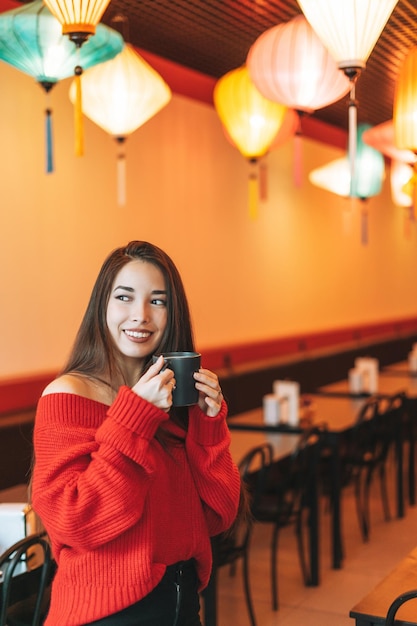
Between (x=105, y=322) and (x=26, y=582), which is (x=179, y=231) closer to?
(x=26, y=582)

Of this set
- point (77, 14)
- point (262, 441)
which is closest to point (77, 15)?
point (77, 14)

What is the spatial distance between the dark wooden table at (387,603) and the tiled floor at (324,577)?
1218 millimetres

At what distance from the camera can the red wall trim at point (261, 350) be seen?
191 inches

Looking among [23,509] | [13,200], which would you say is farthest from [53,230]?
[23,509]

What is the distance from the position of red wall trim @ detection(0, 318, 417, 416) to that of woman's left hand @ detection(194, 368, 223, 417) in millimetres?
3136

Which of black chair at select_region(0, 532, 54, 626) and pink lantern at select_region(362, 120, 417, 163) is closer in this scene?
black chair at select_region(0, 532, 54, 626)

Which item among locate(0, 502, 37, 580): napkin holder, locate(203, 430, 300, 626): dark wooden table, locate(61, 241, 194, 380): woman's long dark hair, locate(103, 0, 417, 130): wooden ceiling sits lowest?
locate(203, 430, 300, 626): dark wooden table

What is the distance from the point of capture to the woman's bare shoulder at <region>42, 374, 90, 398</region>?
1.68m

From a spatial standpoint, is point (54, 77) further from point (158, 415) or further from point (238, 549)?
point (158, 415)

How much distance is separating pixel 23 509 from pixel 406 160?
4.91 meters

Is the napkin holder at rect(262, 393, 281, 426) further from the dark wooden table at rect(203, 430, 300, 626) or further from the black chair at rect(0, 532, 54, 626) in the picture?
the black chair at rect(0, 532, 54, 626)

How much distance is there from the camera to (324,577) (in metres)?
4.70

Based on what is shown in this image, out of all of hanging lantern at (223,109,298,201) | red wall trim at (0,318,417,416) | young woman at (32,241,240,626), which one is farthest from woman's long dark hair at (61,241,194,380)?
hanging lantern at (223,109,298,201)

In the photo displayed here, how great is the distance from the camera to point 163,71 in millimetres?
6230
